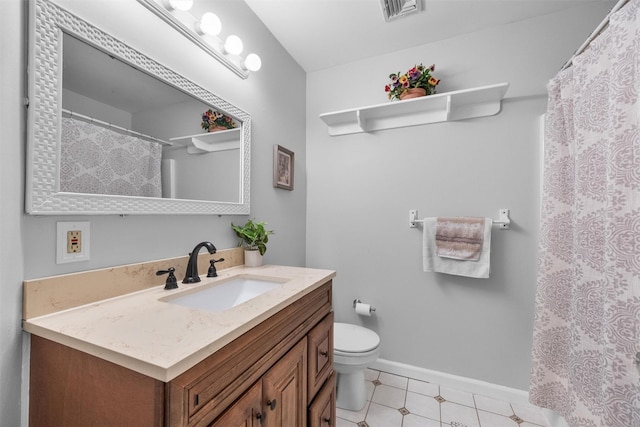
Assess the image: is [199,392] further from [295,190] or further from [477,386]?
[477,386]

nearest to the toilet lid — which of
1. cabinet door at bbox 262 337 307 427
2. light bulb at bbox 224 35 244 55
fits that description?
cabinet door at bbox 262 337 307 427

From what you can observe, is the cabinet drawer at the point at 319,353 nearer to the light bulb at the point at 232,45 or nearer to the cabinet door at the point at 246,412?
the cabinet door at the point at 246,412

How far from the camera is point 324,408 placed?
3.86 feet

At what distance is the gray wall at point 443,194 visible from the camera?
5.33 ft

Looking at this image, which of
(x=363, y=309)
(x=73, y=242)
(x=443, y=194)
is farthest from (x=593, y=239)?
(x=73, y=242)

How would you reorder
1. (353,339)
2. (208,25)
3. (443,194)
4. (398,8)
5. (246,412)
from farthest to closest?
(443,194)
(353,339)
(398,8)
(208,25)
(246,412)

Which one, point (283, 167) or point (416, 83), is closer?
point (416, 83)

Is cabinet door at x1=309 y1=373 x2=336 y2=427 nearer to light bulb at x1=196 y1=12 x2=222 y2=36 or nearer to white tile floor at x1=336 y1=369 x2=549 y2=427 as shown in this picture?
white tile floor at x1=336 y1=369 x2=549 y2=427

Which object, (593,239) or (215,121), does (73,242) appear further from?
(593,239)

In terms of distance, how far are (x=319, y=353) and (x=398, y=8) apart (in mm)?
1941

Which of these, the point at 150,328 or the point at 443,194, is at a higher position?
the point at 443,194

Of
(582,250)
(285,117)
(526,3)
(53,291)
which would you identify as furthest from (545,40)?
(53,291)

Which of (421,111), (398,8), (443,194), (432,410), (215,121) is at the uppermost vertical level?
(398,8)

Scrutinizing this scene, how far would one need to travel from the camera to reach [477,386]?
67.5 inches
